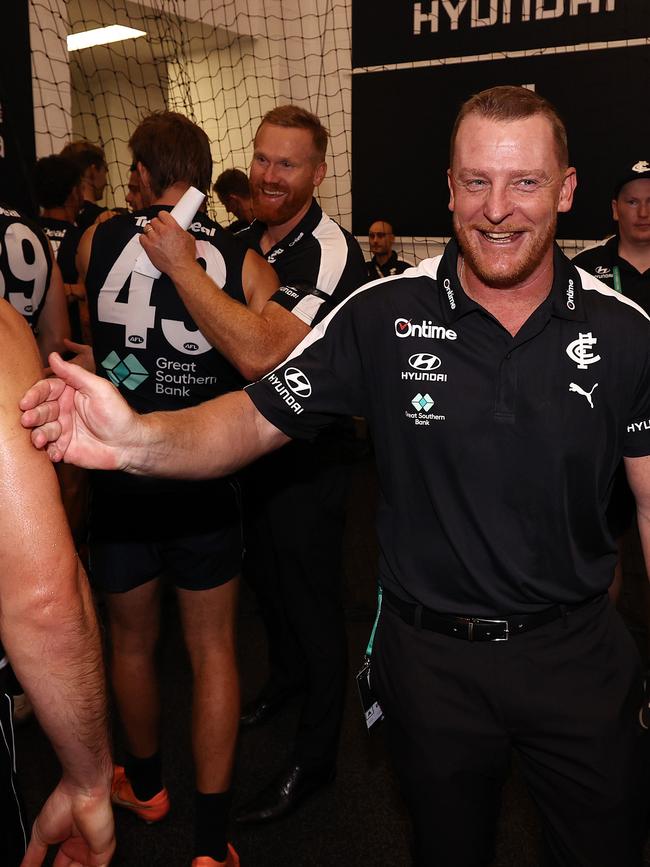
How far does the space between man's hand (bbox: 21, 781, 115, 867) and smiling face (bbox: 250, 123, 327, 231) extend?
1.72 metres

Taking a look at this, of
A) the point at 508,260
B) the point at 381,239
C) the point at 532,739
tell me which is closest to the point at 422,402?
the point at 508,260

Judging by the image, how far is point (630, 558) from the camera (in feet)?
13.6

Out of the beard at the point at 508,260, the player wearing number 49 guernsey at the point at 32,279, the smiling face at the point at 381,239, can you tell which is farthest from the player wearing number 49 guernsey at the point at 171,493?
the smiling face at the point at 381,239

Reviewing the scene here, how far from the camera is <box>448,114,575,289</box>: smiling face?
4.93ft

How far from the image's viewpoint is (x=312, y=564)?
2.42m

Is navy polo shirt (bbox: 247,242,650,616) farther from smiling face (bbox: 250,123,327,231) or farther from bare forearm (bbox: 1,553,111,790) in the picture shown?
smiling face (bbox: 250,123,327,231)

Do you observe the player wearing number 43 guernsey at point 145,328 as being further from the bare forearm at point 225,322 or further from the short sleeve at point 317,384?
the short sleeve at point 317,384

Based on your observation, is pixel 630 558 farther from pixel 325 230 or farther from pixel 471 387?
pixel 471 387

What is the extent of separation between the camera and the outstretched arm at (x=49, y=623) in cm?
113

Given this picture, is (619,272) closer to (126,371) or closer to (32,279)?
(126,371)

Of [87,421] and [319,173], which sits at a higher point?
[319,173]

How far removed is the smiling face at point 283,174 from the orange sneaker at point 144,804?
65.4 inches

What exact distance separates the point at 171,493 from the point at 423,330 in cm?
81

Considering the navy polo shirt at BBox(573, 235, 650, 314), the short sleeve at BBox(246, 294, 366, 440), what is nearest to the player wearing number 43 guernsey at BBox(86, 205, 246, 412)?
the short sleeve at BBox(246, 294, 366, 440)
